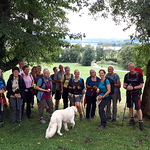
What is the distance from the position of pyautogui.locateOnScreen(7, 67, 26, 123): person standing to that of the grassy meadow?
1.81ft

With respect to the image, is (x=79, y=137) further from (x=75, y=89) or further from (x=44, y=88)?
(x=44, y=88)

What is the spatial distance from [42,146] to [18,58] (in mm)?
5301

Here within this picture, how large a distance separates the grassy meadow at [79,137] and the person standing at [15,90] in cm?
55

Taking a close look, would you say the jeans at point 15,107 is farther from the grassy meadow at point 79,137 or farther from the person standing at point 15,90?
the grassy meadow at point 79,137

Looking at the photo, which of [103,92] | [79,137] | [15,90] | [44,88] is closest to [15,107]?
[15,90]

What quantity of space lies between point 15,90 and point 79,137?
2.74m

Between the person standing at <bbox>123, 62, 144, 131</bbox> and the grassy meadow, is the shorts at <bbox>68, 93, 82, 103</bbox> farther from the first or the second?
the person standing at <bbox>123, 62, 144, 131</bbox>

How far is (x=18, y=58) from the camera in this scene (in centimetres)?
901

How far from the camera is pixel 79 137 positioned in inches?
217

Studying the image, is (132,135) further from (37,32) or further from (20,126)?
(37,32)

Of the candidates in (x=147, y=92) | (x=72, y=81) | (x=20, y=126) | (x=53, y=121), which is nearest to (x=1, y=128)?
(x=20, y=126)

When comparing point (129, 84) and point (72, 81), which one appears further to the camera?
point (72, 81)

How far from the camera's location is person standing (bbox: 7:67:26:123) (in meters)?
6.44

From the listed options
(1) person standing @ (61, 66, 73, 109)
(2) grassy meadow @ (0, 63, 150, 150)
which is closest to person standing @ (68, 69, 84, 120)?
(1) person standing @ (61, 66, 73, 109)
